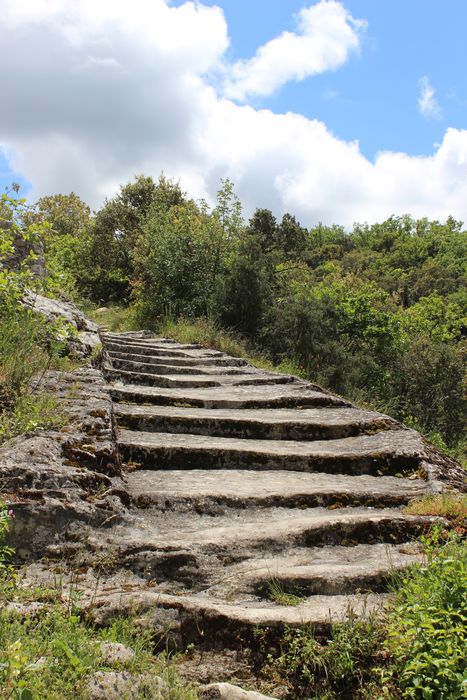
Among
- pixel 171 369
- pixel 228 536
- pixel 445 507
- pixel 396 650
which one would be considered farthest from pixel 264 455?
pixel 171 369

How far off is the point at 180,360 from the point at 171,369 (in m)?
0.80

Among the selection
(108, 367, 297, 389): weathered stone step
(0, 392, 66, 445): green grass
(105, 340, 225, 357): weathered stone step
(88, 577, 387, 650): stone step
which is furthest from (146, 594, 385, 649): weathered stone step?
(105, 340, 225, 357): weathered stone step

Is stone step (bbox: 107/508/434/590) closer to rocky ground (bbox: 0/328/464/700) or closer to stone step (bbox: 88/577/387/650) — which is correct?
rocky ground (bbox: 0/328/464/700)

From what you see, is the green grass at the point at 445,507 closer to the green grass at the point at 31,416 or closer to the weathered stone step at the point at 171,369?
the green grass at the point at 31,416

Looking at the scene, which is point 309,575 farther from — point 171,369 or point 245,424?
point 171,369

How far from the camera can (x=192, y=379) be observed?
755cm

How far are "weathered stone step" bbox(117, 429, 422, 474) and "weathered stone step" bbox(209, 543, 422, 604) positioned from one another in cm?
155

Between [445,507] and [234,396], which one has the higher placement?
[234,396]

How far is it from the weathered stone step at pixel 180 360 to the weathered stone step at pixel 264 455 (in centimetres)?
340

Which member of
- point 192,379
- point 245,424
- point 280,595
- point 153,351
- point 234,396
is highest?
point 153,351

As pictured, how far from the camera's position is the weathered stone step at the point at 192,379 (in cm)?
719

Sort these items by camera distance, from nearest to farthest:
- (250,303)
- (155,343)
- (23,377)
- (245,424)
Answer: (23,377)
(245,424)
(155,343)
(250,303)

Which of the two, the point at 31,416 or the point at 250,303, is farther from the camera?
the point at 250,303

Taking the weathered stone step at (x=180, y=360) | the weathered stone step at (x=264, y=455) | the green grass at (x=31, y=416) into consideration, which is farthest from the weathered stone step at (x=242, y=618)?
the weathered stone step at (x=180, y=360)
